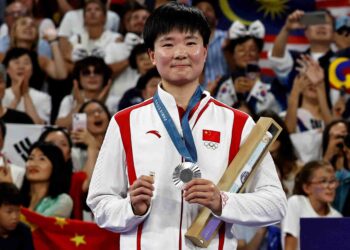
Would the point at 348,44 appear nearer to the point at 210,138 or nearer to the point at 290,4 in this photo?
the point at 290,4

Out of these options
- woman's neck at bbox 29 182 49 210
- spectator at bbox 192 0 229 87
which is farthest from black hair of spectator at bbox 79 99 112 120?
spectator at bbox 192 0 229 87

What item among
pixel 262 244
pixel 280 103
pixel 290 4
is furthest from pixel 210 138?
pixel 290 4

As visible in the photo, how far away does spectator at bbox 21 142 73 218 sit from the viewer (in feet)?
24.3

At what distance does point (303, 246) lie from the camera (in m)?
4.36

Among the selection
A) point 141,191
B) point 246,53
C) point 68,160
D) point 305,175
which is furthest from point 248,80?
point 141,191

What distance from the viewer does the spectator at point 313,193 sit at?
7.16 meters

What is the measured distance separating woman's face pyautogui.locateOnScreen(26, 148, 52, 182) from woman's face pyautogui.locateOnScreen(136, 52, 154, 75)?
2.28 metres

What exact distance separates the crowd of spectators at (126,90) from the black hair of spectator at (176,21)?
11.2 ft

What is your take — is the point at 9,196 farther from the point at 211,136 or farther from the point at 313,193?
the point at 211,136

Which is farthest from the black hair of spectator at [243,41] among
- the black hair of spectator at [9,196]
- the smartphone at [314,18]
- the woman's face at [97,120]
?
the black hair of spectator at [9,196]

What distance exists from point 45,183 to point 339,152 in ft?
8.25

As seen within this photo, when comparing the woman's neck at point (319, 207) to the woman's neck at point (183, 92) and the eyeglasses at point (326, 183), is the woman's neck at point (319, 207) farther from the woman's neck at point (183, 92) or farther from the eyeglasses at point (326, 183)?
the woman's neck at point (183, 92)

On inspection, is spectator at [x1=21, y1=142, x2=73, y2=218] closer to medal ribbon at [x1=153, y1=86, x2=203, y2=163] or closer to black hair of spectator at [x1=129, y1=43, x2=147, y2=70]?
black hair of spectator at [x1=129, y1=43, x2=147, y2=70]

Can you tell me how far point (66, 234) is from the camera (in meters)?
6.62
